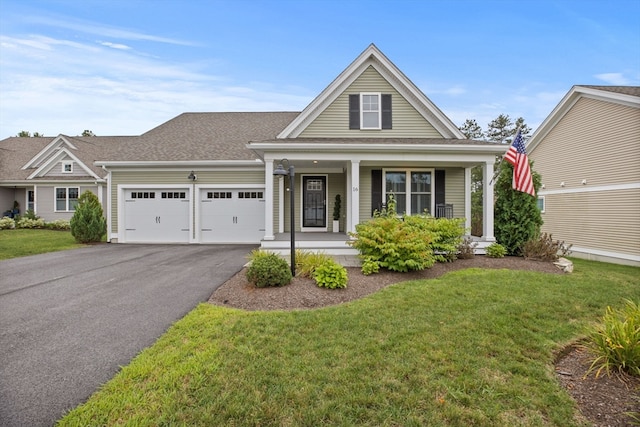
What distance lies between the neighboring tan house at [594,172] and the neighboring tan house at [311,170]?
5.75 m

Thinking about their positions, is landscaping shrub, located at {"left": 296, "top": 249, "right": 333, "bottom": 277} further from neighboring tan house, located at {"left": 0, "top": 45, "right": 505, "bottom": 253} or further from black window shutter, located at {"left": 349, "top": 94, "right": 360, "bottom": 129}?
black window shutter, located at {"left": 349, "top": 94, "right": 360, "bottom": 129}

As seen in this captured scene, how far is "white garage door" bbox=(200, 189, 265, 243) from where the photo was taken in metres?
12.7

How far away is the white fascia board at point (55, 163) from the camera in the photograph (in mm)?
18094

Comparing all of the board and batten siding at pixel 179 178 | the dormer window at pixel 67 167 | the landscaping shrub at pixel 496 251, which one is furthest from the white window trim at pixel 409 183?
the dormer window at pixel 67 167

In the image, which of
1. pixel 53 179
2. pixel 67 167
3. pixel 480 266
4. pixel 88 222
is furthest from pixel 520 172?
Result: pixel 53 179

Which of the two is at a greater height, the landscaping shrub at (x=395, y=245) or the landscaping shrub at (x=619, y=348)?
the landscaping shrub at (x=395, y=245)

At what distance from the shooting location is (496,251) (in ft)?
28.2

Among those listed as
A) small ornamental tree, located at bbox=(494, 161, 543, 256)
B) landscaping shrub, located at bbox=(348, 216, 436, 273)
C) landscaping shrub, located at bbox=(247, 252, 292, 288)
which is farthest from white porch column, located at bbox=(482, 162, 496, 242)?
landscaping shrub, located at bbox=(247, 252, 292, 288)

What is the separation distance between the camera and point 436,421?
2.29m

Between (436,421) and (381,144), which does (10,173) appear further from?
(436,421)

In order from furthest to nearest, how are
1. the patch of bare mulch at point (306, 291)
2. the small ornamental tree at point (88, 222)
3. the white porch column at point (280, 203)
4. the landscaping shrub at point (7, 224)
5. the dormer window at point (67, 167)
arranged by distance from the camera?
the dormer window at point (67, 167)
the landscaping shrub at point (7, 224)
the small ornamental tree at point (88, 222)
the white porch column at point (280, 203)
the patch of bare mulch at point (306, 291)

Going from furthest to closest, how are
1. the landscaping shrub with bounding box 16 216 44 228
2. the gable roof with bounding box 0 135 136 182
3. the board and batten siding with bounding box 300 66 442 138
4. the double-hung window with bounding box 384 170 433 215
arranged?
the gable roof with bounding box 0 135 136 182
the landscaping shrub with bounding box 16 216 44 228
the double-hung window with bounding box 384 170 433 215
the board and batten siding with bounding box 300 66 442 138

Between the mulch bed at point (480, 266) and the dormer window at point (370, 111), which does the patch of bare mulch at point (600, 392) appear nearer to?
the mulch bed at point (480, 266)

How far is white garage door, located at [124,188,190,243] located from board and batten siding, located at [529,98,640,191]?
17383 mm
